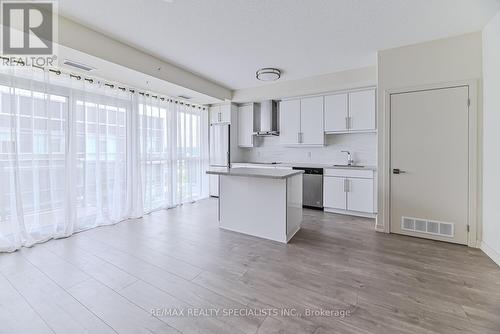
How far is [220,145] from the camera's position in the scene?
5695mm

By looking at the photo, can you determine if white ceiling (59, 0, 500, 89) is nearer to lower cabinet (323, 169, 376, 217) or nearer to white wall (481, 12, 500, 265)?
white wall (481, 12, 500, 265)

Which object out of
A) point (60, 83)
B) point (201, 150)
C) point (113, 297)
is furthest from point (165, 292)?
point (201, 150)

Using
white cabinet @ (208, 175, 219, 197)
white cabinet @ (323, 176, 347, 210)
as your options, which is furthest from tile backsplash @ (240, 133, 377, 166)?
white cabinet @ (208, 175, 219, 197)

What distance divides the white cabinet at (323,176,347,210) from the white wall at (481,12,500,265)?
6.20 ft

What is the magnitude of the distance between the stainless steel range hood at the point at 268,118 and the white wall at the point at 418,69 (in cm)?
243

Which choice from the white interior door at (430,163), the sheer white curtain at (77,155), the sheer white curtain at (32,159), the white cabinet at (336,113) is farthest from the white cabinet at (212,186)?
the white interior door at (430,163)

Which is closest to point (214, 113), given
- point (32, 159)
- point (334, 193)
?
point (334, 193)

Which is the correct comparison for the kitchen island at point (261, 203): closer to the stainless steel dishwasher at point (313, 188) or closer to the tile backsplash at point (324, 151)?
the stainless steel dishwasher at point (313, 188)

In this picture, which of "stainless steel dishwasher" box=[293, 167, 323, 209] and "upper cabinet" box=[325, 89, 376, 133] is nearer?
"upper cabinet" box=[325, 89, 376, 133]

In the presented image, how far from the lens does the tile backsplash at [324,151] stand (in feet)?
15.0

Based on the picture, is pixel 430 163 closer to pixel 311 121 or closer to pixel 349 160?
pixel 349 160

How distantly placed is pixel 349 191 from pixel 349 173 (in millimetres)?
338

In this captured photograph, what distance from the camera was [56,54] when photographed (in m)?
2.64

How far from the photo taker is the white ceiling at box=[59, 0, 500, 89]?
2260 millimetres
